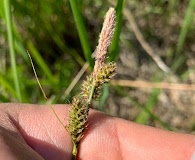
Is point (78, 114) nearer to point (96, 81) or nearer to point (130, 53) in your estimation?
point (96, 81)

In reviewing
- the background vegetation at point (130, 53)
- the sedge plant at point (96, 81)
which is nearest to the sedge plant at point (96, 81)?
the sedge plant at point (96, 81)

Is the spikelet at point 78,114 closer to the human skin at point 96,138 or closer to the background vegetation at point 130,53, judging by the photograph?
the human skin at point 96,138

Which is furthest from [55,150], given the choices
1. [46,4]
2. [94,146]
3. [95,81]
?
[46,4]

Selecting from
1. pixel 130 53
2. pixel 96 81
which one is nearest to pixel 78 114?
pixel 96 81

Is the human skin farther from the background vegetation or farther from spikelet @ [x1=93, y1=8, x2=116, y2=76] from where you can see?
the background vegetation

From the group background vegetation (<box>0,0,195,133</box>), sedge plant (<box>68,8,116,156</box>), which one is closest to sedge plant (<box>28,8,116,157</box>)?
sedge plant (<box>68,8,116,156</box>)

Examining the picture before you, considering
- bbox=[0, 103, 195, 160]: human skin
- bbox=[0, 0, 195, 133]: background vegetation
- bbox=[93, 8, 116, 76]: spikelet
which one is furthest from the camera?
bbox=[0, 0, 195, 133]: background vegetation

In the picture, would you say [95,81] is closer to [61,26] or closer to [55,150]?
[55,150]
